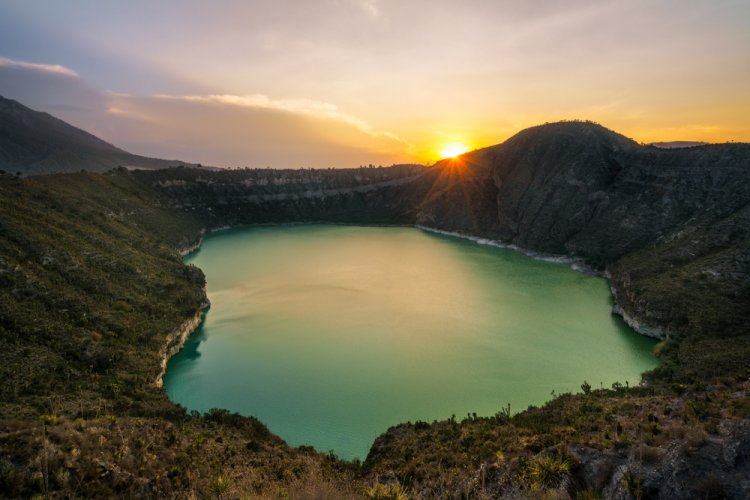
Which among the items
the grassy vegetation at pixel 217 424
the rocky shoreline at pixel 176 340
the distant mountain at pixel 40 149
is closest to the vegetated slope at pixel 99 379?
the grassy vegetation at pixel 217 424

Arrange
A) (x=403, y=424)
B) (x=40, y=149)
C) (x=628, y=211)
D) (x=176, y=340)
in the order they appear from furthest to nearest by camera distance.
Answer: (x=40, y=149) < (x=628, y=211) < (x=176, y=340) < (x=403, y=424)

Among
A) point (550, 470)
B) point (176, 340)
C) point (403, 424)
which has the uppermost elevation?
point (550, 470)

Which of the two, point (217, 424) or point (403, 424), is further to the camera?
point (403, 424)

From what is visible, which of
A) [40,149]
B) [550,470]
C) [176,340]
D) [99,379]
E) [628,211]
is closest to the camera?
[550,470]

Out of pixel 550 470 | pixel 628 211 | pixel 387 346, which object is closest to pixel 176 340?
pixel 387 346

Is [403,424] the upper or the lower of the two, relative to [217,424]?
upper

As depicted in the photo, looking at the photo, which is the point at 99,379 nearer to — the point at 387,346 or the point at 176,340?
the point at 176,340
